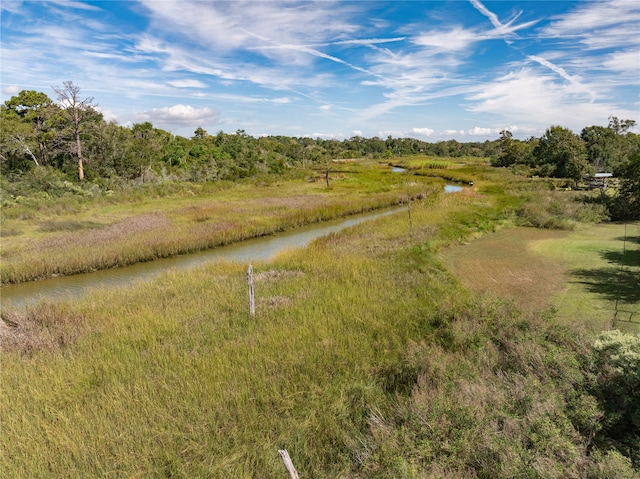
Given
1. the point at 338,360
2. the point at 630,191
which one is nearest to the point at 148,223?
the point at 338,360

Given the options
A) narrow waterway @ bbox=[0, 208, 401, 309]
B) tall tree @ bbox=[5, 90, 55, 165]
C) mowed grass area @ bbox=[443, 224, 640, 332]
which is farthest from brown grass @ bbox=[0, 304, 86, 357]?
tall tree @ bbox=[5, 90, 55, 165]

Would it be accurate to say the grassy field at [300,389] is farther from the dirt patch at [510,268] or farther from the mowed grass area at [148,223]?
the mowed grass area at [148,223]

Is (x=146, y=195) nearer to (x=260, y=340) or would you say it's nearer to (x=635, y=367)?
(x=260, y=340)

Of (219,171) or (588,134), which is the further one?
(588,134)

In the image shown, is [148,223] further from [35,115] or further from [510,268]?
[35,115]

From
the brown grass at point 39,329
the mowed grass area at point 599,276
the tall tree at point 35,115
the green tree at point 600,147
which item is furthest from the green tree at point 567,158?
the tall tree at point 35,115

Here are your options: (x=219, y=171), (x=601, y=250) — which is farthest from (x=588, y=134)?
(x=219, y=171)
